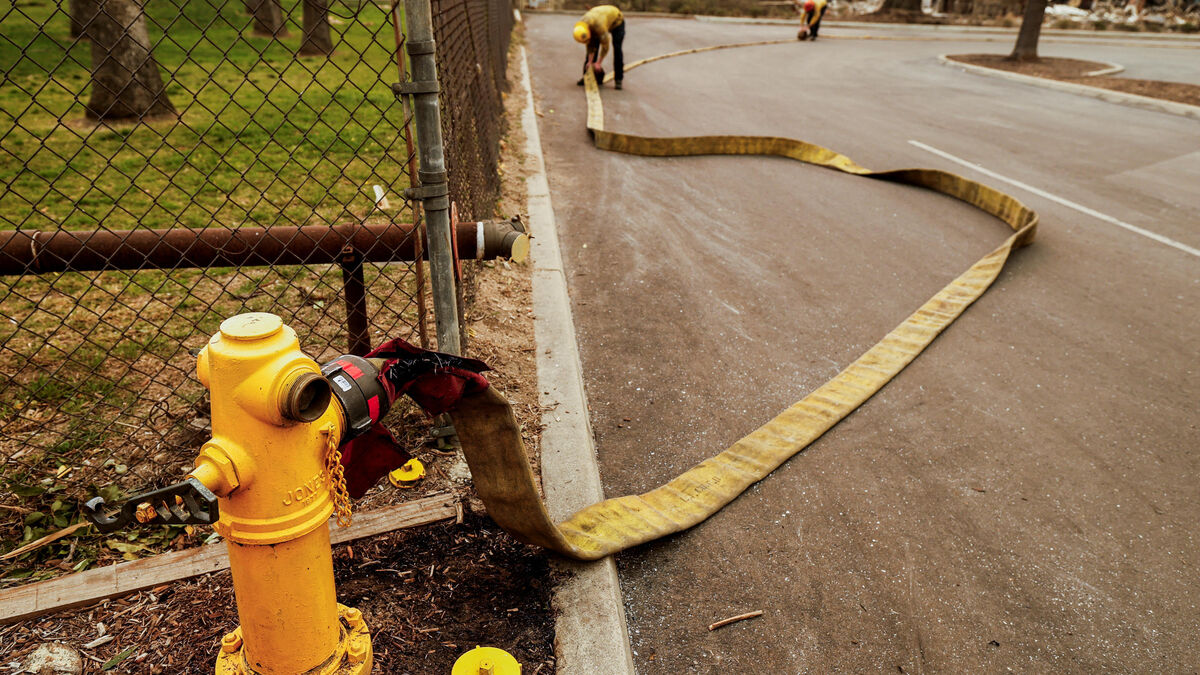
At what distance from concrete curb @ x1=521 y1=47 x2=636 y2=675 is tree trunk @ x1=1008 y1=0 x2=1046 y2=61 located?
57.3 ft

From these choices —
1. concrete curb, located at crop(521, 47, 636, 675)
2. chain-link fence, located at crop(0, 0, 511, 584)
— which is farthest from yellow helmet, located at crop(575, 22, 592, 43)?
concrete curb, located at crop(521, 47, 636, 675)

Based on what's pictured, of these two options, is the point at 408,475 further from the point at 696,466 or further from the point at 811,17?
the point at 811,17

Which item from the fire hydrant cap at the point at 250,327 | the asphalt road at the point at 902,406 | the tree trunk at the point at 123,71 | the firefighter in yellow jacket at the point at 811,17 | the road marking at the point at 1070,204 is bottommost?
the asphalt road at the point at 902,406

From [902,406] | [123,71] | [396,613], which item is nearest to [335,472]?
[396,613]

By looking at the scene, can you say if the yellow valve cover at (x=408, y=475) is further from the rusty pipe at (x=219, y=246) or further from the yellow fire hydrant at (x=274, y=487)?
the yellow fire hydrant at (x=274, y=487)

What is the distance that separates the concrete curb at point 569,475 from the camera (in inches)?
91.7

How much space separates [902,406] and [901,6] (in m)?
32.5

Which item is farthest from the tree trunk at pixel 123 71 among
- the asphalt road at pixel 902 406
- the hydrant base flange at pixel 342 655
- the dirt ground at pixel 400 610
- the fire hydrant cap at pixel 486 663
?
the fire hydrant cap at pixel 486 663

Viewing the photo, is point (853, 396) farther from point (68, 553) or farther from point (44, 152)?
point (44, 152)

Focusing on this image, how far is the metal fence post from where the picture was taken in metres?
2.35

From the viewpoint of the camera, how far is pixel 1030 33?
1788cm

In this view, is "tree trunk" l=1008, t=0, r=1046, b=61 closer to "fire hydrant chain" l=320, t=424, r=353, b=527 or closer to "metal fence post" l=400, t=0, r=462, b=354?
"metal fence post" l=400, t=0, r=462, b=354

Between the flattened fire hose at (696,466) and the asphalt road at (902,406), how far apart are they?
9cm

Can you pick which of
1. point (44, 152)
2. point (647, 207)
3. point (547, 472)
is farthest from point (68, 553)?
point (44, 152)
